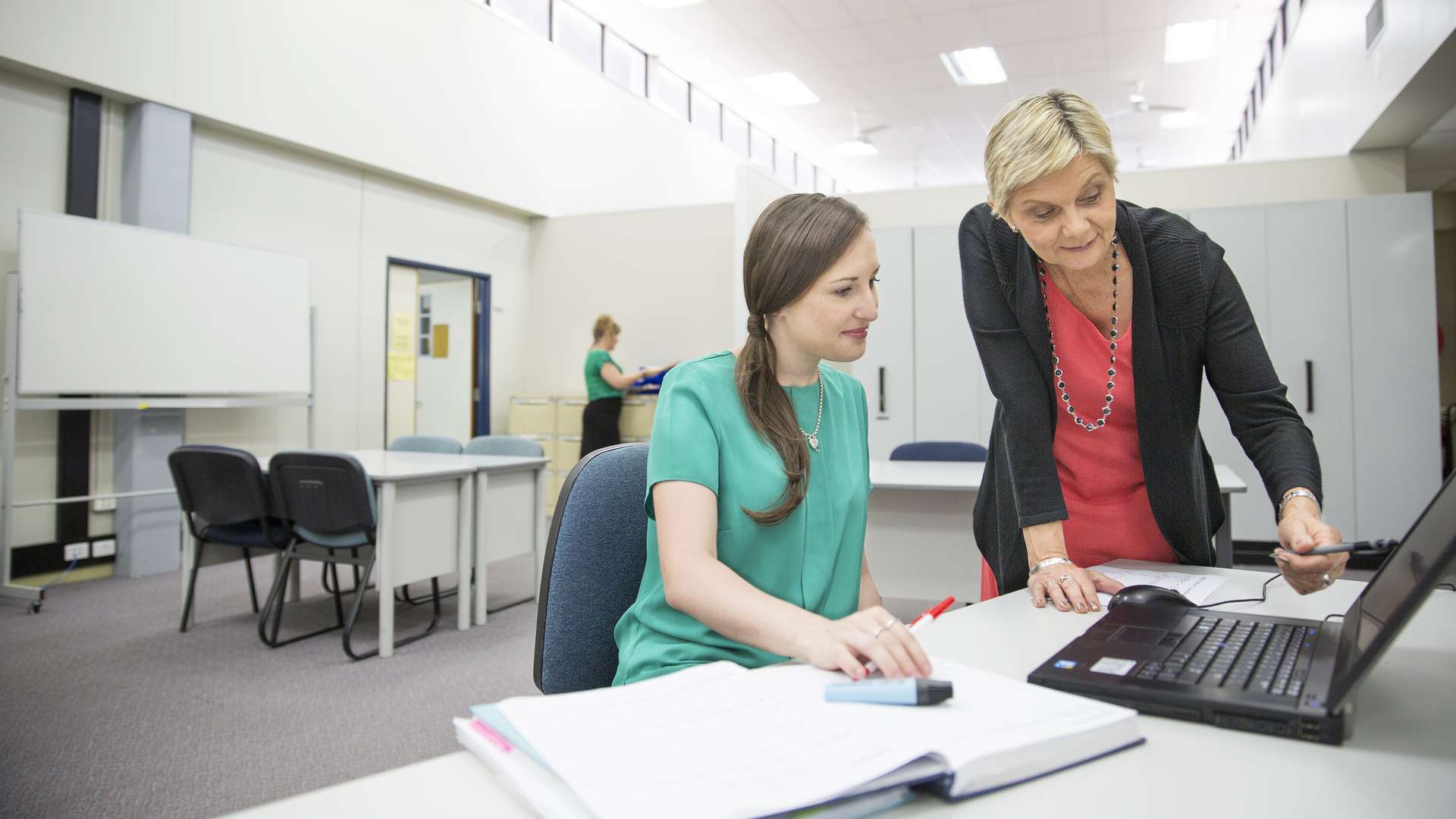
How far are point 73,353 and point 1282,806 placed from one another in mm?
4979

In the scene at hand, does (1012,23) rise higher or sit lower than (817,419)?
higher

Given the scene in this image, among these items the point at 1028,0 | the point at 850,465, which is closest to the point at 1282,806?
the point at 850,465

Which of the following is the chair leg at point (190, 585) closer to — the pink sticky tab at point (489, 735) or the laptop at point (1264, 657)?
the pink sticky tab at point (489, 735)

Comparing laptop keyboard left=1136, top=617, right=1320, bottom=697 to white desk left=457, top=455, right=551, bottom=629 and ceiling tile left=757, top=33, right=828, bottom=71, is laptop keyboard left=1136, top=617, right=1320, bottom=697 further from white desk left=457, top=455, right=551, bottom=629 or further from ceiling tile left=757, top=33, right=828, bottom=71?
ceiling tile left=757, top=33, right=828, bottom=71

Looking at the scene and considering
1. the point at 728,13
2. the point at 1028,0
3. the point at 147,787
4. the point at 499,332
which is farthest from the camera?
the point at 499,332

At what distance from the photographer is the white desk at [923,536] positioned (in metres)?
2.67

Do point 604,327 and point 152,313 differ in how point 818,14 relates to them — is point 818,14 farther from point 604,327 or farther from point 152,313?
point 152,313

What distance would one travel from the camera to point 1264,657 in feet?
2.48

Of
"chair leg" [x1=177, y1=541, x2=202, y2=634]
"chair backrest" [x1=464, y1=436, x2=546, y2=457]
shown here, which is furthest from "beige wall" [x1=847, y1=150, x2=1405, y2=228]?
"chair leg" [x1=177, y1=541, x2=202, y2=634]

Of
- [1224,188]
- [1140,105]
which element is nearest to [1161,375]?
[1224,188]

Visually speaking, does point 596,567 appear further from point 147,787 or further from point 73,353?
point 73,353

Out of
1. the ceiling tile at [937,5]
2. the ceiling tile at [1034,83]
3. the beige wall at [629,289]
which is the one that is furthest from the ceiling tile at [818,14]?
the ceiling tile at [1034,83]

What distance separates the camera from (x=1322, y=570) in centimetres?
93

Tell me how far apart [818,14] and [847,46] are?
2.04 feet
